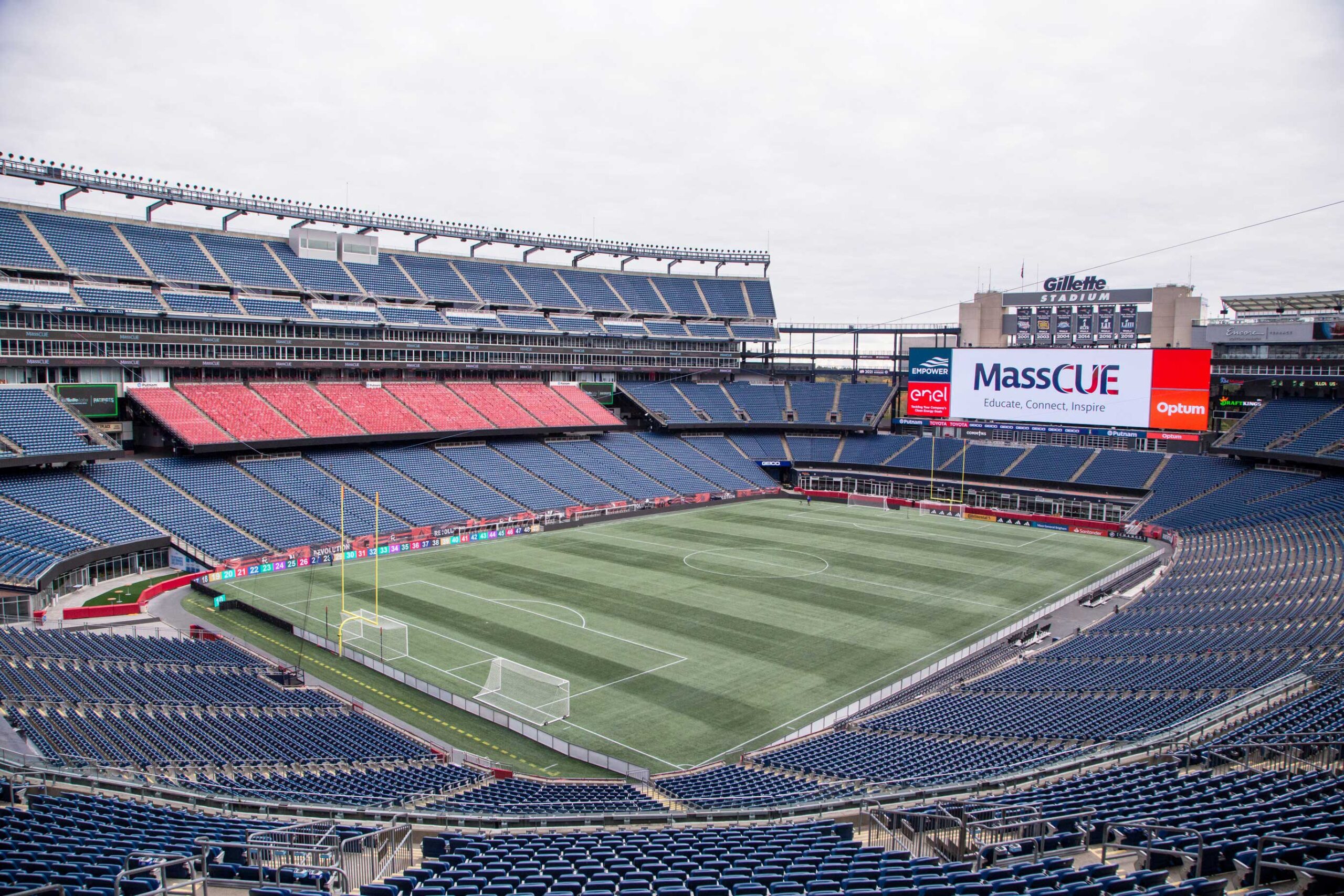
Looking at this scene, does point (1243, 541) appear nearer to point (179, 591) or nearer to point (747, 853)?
point (747, 853)

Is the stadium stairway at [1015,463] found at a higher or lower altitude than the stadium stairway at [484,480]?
higher

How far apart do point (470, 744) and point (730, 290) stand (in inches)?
2945

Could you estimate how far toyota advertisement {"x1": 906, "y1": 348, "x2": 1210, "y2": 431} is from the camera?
6312cm

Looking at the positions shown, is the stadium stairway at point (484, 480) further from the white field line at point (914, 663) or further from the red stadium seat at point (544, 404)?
the white field line at point (914, 663)

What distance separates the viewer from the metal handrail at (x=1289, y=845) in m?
9.47

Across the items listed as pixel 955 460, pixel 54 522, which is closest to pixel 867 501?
pixel 955 460

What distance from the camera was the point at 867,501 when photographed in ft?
247

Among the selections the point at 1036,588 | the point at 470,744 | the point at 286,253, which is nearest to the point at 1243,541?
the point at 1036,588

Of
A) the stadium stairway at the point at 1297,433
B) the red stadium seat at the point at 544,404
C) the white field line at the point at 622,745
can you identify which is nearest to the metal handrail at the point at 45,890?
the white field line at the point at 622,745

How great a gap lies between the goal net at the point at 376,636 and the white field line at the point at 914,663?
1535 centimetres

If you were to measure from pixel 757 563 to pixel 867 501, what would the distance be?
26.6m

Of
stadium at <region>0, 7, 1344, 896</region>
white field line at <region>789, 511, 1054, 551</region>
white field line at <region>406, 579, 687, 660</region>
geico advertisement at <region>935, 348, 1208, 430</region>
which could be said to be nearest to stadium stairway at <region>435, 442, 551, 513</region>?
stadium at <region>0, 7, 1344, 896</region>

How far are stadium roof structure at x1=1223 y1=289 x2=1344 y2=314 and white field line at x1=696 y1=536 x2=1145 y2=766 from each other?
2728 cm

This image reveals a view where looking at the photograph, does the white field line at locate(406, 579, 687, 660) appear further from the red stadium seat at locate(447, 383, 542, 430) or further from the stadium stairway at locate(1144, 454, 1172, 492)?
the stadium stairway at locate(1144, 454, 1172, 492)
